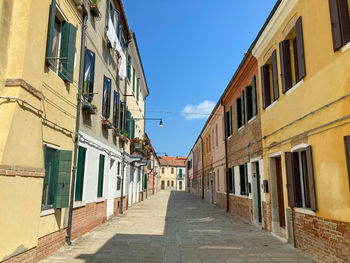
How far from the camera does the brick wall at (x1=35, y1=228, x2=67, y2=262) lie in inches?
218

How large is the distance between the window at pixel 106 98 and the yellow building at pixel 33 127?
Answer: 3.49 metres

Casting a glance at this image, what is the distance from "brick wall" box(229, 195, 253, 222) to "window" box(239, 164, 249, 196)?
1.14 feet

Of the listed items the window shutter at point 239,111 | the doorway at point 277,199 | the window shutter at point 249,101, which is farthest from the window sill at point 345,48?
the window shutter at point 239,111

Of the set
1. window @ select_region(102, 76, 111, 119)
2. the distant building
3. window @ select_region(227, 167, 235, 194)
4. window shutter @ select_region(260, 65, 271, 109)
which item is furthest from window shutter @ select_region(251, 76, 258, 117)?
the distant building

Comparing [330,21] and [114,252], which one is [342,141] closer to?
[330,21]

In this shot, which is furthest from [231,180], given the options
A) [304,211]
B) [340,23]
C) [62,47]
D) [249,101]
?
[62,47]

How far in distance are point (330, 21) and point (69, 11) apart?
5903 mm

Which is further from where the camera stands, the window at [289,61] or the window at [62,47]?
the window at [289,61]

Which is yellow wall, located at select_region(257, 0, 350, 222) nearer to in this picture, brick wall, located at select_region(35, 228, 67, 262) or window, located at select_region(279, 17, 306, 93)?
window, located at select_region(279, 17, 306, 93)

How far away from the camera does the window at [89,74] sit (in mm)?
8272

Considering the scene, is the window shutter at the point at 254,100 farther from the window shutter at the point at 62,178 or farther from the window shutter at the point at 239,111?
the window shutter at the point at 62,178

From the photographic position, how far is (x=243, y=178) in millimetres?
11953

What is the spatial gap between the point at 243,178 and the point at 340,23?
804 cm

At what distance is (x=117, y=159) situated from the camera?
13.0m
